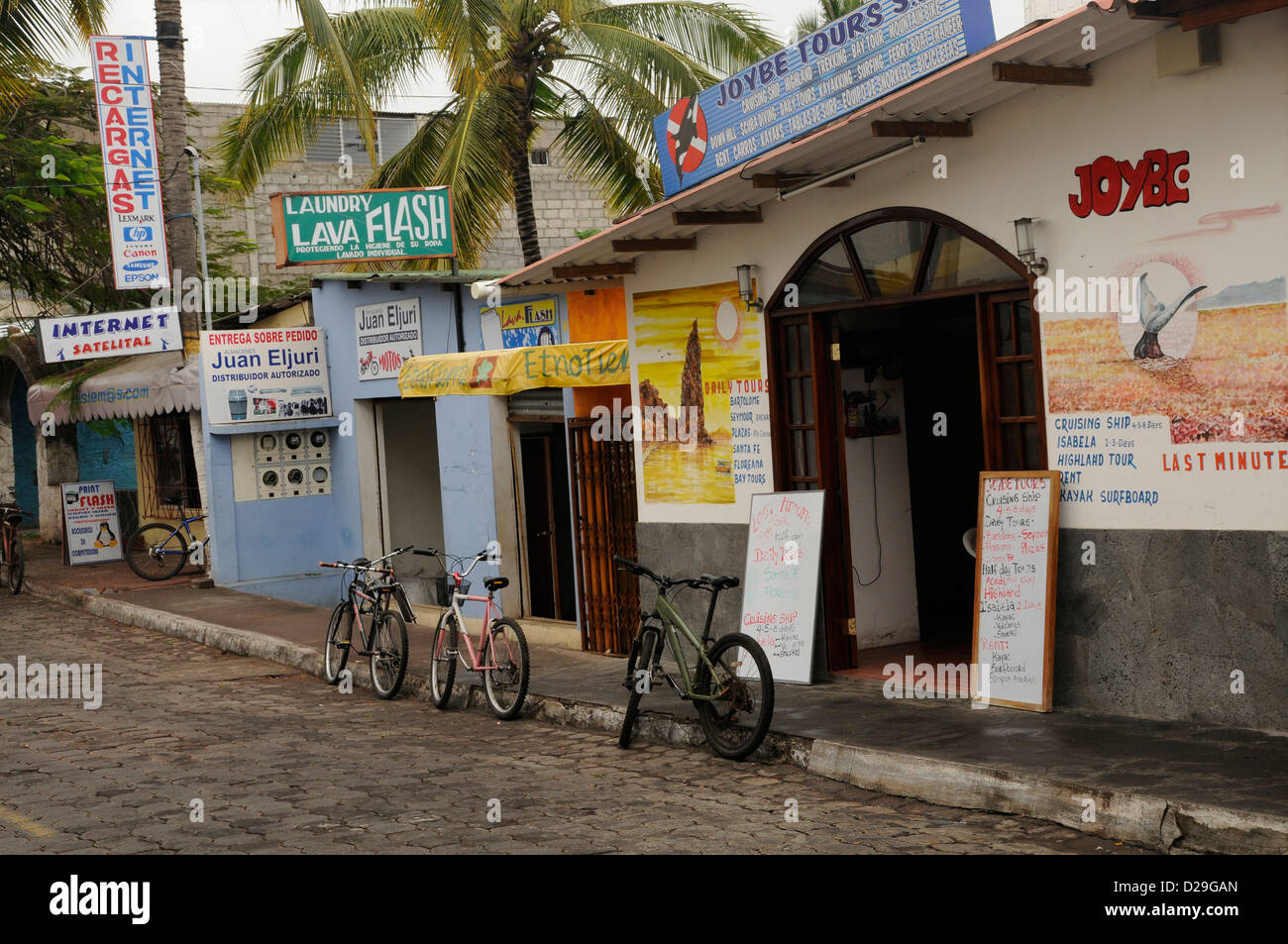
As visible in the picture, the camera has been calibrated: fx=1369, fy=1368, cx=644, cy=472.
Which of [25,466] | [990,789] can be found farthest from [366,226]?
[25,466]

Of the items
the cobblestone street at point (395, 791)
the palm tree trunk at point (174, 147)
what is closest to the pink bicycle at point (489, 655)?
the cobblestone street at point (395, 791)

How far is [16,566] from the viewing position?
18.2 meters

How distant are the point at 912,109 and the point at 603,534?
5.55m

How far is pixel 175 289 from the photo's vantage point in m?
17.8

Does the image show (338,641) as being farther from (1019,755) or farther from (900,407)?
(1019,755)

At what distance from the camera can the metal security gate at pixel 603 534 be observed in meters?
12.3

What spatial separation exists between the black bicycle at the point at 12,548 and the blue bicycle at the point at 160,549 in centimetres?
137

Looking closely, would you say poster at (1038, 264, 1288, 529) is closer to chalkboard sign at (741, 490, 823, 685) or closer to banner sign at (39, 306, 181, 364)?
chalkboard sign at (741, 490, 823, 685)

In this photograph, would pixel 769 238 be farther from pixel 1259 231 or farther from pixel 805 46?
pixel 1259 231

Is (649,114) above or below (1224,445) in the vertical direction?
above
